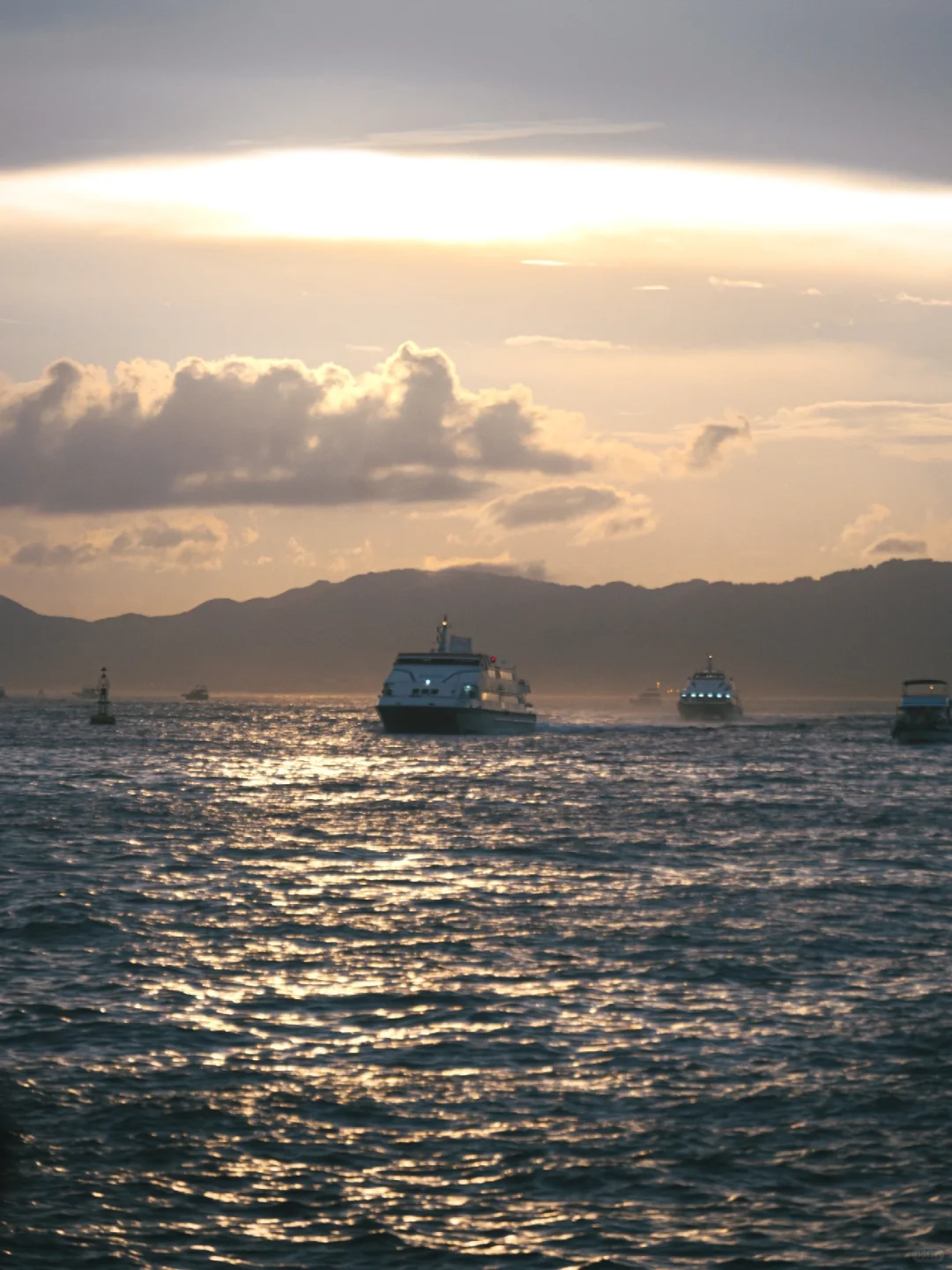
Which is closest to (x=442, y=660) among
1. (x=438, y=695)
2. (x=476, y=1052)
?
(x=438, y=695)

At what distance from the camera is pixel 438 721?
5359 inches

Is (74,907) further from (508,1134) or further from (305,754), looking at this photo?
(305,754)

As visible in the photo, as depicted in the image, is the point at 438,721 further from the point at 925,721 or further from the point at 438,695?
the point at 925,721

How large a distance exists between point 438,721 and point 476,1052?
114 metres

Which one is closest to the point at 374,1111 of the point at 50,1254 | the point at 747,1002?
the point at 50,1254

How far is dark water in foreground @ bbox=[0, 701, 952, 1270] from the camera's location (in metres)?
15.1

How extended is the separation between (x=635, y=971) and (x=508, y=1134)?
1055cm

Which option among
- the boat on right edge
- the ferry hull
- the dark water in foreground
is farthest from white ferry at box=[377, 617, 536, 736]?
the dark water in foreground

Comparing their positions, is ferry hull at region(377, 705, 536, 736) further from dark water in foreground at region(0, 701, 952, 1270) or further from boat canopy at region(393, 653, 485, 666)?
dark water in foreground at region(0, 701, 952, 1270)

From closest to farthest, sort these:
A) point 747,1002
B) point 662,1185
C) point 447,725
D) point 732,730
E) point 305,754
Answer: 1. point 662,1185
2. point 747,1002
3. point 305,754
4. point 447,725
5. point 732,730

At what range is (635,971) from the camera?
2825 cm

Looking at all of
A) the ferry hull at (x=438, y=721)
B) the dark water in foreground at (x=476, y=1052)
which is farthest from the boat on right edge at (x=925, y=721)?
the dark water in foreground at (x=476, y=1052)

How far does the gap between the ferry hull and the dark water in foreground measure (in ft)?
268

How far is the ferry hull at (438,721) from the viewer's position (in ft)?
443
